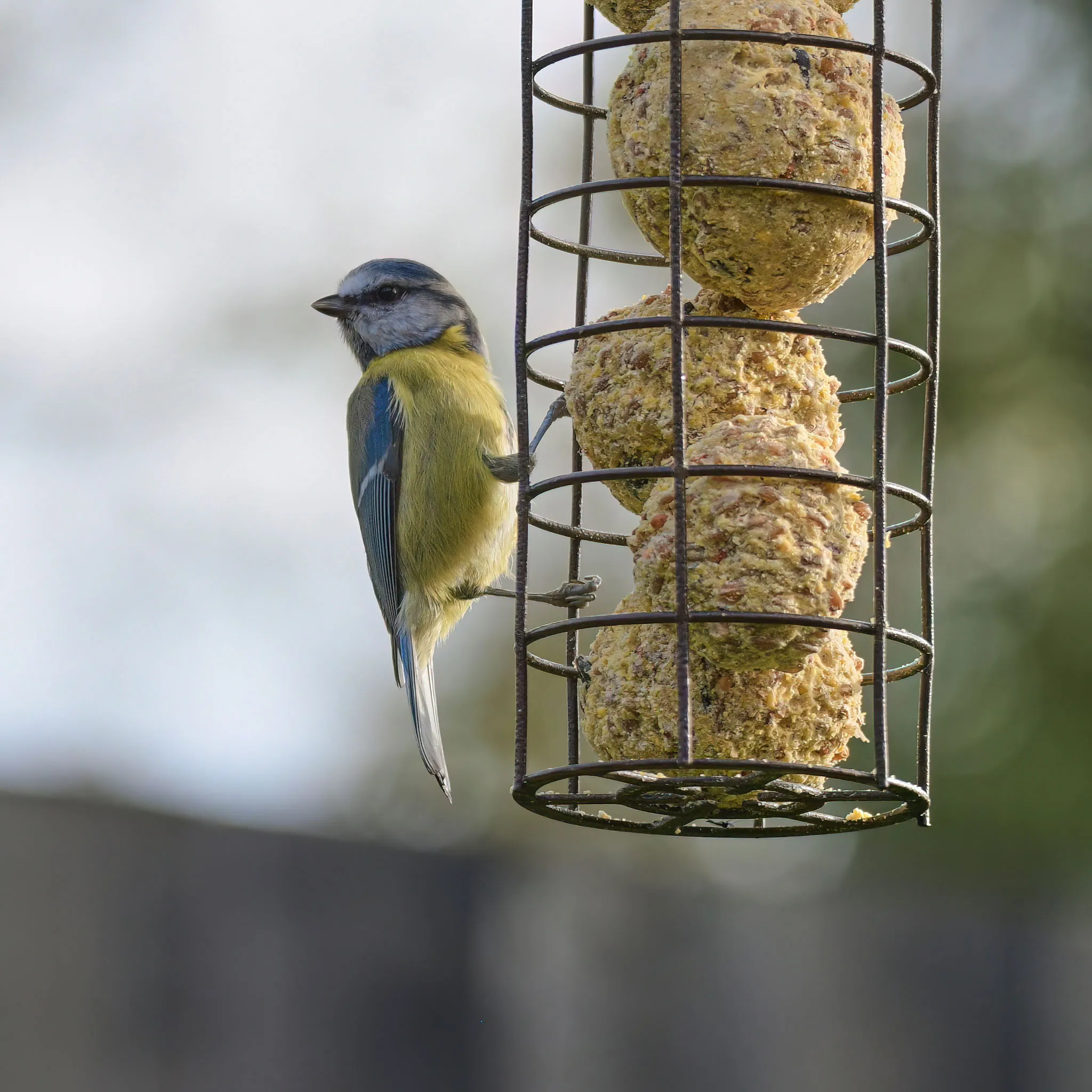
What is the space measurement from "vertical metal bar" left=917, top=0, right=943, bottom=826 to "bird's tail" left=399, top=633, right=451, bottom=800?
5.57ft

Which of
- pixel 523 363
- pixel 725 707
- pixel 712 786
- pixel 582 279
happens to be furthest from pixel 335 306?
pixel 712 786

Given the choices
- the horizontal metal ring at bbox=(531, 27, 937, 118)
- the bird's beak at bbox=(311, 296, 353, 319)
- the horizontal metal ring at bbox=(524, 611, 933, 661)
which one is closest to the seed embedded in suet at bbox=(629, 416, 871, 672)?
the horizontal metal ring at bbox=(524, 611, 933, 661)

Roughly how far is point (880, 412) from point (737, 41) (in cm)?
65

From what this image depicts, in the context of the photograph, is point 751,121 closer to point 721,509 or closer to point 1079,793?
point 721,509

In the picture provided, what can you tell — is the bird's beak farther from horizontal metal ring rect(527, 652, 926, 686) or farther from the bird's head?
horizontal metal ring rect(527, 652, 926, 686)

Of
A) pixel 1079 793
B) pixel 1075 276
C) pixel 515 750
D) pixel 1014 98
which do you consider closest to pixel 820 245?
pixel 515 750

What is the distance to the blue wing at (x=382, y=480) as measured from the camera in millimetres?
4945

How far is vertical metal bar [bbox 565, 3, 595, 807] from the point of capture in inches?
138

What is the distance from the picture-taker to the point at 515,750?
114 inches

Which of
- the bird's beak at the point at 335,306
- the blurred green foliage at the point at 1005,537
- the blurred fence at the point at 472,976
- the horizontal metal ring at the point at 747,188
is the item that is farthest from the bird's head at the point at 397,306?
the blurred green foliage at the point at 1005,537

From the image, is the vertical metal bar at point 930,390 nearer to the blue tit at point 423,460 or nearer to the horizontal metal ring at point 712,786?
the horizontal metal ring at point 712,786

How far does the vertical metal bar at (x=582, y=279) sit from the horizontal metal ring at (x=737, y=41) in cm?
49

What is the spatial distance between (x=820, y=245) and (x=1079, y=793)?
23.2 ft

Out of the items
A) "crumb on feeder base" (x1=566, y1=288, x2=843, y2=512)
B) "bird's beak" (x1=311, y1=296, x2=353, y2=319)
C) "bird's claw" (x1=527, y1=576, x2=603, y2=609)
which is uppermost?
"bird's beak" (x1=311, y1=296, x2=353, y2=319)
